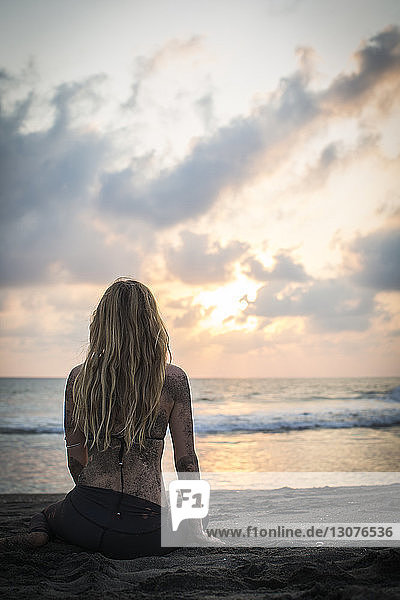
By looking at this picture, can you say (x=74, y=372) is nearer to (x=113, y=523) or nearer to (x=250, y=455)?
(x=113, y=523)

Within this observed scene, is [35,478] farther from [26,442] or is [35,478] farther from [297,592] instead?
[297,592]

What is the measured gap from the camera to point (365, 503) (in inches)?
192

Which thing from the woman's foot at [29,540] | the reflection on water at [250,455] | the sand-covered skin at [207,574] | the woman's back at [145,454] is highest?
the woman's back at [145,454]

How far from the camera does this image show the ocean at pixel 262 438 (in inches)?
344

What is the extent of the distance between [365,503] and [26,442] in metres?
9.64

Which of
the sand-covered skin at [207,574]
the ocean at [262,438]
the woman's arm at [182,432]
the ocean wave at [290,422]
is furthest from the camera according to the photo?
the ocean wave at [290,422]

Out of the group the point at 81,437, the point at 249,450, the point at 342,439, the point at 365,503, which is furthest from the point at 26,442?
the point at 81,437

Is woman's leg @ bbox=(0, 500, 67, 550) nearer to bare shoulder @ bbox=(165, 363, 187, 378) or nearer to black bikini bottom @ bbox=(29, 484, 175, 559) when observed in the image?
black bikini bottom @ bbox=(29, 484, 175, 559)

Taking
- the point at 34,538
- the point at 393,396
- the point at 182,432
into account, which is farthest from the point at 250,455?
the point at 393,396

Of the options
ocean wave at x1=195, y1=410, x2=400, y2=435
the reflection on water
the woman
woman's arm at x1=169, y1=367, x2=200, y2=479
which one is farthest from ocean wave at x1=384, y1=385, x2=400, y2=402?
the woman

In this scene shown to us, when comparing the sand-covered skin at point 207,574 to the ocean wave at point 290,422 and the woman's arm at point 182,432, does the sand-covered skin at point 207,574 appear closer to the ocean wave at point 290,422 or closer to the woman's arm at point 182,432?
the woman's arm at point 182,432

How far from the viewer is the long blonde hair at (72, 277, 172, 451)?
10.0 ft

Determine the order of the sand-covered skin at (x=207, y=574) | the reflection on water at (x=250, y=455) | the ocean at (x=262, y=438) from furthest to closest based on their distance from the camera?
the ocean at (x=262, y=438)
the reflection on water at (x=250, y=455)
the sand-covered skin at (x=207, y=574)

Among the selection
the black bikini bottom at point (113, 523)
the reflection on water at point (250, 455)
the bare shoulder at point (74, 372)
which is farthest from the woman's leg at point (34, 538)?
the reflection on water at point (250, 455)
